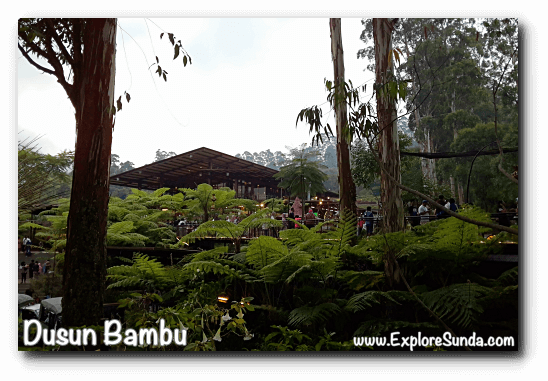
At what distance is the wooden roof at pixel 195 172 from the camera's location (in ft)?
55.7

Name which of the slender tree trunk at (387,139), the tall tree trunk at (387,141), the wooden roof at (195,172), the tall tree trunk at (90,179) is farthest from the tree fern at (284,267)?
the wooden roof at (195,172)

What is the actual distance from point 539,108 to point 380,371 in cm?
191

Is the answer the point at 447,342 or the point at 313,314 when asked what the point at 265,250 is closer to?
the point at 313,314

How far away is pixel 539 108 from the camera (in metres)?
2.31

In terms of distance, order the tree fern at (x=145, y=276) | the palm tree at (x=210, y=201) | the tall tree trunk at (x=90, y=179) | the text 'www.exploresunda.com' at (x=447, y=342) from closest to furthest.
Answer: the text 'www.exploresunda.com' at (x=447, y=342)
the tall tree trunk at (x=90, y=179)
the tree fern at (x=145, y=276)
the palm tree at (x=210, y=201)

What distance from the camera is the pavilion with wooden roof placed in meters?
17.0

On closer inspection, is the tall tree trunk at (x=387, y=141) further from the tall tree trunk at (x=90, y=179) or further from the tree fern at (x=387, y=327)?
the tall tree trunk at (x=90, y=179)

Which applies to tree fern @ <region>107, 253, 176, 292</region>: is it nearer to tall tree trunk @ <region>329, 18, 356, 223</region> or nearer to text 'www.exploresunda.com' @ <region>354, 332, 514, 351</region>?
text 'www.exploresunda.com' @ <region>354, 332, 514, 351</region>

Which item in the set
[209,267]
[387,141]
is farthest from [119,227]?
[387,141]

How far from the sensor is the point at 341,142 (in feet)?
23.1

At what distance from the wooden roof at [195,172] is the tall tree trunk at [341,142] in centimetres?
942

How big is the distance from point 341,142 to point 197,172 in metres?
13.4

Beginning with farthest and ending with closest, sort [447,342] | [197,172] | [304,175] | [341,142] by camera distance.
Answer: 1. [197,172]
2. [304,175]
3. [341,142]
4. [447,342]
